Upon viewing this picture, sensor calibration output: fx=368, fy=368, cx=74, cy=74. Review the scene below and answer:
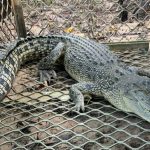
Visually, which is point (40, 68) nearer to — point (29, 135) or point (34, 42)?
point (34, 42)

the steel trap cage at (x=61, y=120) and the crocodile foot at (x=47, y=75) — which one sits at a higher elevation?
Answer: the crocodile foot at (x=47, y=75)

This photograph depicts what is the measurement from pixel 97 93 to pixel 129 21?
2003 mm

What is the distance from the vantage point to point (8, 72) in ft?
10.3

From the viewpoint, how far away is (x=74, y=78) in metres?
3.22

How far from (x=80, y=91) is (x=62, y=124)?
0.42 m

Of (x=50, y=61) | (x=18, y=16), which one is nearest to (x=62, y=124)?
(x=50, y=61)

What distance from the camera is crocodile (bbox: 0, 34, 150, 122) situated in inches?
99.7

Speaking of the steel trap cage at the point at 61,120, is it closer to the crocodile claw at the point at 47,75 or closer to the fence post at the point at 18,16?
the crocodile claw at the point at 47,75

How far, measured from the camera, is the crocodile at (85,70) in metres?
2.53

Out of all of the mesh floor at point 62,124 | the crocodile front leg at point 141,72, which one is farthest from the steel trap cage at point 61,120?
the crocodile front leg at point 141,72

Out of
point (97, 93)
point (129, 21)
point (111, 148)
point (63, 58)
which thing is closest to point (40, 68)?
point (63, 58)

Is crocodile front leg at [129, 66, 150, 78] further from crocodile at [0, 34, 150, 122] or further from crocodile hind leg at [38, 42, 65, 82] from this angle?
crocodile hind leg at [38, 42, 65, 82]

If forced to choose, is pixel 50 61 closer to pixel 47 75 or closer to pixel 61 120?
pixel 47 75

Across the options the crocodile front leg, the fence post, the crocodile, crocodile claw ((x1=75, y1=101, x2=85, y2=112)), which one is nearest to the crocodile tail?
the crocodile
